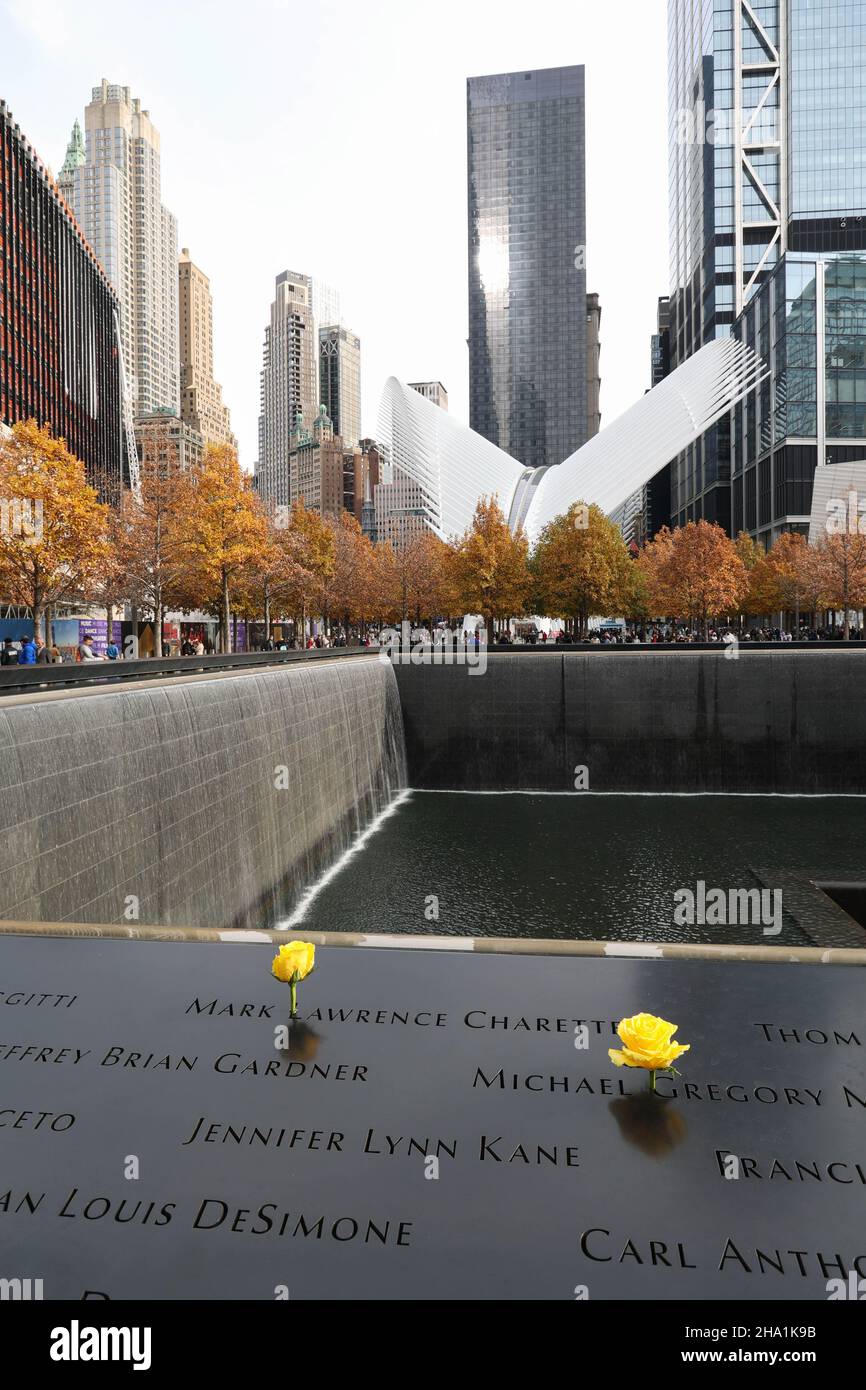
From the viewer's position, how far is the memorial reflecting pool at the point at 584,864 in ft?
45.8

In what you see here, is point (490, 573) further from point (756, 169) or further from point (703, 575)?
point (756, 169)

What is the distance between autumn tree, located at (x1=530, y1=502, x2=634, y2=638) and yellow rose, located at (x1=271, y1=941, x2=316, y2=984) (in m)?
45.4

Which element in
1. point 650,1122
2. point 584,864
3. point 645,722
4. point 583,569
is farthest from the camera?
point 583,569

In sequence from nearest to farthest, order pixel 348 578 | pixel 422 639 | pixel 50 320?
pixel 422 639, pixel 348 578, pixel 50 320

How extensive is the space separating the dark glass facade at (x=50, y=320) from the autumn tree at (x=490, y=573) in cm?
1986

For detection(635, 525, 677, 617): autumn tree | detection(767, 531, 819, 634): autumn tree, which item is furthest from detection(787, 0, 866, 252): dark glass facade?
detection(635, 525, 677, 617): autumn tree

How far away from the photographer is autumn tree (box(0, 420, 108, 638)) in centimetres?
2888

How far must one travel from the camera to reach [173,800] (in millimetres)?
10750

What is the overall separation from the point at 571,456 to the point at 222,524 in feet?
155

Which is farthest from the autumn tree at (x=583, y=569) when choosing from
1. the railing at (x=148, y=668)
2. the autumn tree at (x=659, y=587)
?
the railing at (x=148, y=668)

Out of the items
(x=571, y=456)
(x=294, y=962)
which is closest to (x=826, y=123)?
(x=571, y=456)

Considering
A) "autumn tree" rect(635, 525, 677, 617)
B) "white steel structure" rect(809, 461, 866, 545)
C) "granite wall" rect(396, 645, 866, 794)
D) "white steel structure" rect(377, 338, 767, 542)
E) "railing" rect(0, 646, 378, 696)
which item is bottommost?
"granite wall" rect(396, 645, 866, 794)

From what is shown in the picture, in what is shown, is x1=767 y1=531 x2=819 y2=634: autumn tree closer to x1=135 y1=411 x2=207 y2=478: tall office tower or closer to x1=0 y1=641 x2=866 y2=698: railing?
x1=0 y1=641 x2=866 y2=698: railing

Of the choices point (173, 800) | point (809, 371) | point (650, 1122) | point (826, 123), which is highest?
point (826, 123)
